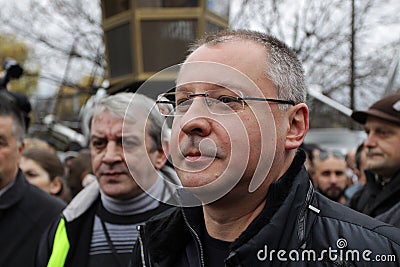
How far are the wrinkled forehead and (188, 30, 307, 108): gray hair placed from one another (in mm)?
87

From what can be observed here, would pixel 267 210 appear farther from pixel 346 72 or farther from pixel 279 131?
pixel 346 72

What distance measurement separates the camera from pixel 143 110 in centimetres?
256

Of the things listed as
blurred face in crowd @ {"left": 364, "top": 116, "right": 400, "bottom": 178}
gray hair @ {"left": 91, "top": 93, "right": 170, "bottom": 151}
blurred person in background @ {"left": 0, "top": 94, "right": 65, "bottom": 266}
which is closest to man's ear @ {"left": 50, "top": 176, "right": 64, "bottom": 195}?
blurred person in background @ {"left": 0, "top": 94, "right": 65, "bottom": 266}

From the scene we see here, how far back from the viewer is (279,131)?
1.98 m

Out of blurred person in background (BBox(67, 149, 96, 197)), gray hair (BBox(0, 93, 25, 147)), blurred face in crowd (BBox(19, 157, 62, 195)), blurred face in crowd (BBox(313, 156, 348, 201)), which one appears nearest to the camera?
gray hair (BBox(0, 93, 25, 147))

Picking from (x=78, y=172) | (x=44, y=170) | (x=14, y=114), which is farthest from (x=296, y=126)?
(x=78, y=172)

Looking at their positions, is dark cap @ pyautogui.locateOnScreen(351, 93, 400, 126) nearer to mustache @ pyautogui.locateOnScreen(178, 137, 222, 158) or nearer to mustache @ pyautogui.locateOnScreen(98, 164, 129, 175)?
mustache @ pyautogui.locateOnScreen(98, 164, 129, 175)

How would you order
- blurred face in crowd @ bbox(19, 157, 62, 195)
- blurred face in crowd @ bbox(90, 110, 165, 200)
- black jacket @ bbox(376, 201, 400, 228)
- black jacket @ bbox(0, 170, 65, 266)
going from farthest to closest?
blurred face in crowd @ bbox(19, 157, 62, 195), black jacket @ bbox(0, 170, 65, 266), blurred face in crowd @ bbox(90, 110, 165, 200), black jacket @ bbox(376, 201, 400, 228)

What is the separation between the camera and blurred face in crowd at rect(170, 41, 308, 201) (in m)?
1.86

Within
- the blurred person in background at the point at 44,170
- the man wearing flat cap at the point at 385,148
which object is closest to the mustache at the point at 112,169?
the man wearing flat cap at the point at 385,148

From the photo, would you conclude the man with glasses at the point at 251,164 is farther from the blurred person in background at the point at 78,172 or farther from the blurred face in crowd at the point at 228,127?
the blurred person in background at the point at 78,172

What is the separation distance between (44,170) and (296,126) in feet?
11.6

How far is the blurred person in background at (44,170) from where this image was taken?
5148mm

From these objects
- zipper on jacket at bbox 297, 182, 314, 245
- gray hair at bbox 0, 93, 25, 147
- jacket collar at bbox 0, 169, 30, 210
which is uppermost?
gray hair at bbox 0, 93, 25, 147
